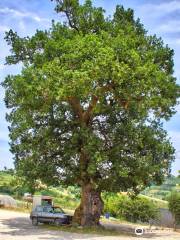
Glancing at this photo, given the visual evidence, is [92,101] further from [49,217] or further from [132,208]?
[132,208]

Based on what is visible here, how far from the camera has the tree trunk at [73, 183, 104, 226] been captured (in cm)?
3397

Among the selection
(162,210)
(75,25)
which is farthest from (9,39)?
(162,210)

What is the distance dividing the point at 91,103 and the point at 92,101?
0.72ft

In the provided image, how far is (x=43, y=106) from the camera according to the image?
31281mm

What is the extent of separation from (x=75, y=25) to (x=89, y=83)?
6.93m

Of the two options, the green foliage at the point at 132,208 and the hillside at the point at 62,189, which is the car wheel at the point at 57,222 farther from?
the green foliage at the point at 132,208

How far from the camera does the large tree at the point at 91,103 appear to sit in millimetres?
29578

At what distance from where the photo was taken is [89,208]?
34.1m

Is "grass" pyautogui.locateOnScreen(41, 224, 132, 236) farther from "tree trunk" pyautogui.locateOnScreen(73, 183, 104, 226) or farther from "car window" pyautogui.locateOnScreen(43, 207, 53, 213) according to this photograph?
"car window" pyautogui.locateOnScreen(43, 207, 53, 213)

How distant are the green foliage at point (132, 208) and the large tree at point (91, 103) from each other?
1551 centimetres

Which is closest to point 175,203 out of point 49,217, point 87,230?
point 49,217

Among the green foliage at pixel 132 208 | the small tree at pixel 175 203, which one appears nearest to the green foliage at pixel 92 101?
the small tree at pixel 175 203

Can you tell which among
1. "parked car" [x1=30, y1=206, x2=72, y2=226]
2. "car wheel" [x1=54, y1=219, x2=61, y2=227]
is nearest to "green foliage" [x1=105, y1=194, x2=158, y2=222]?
"parked car" [x1=30, y1=206, x2=72, y2=226]

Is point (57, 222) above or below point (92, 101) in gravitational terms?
below
